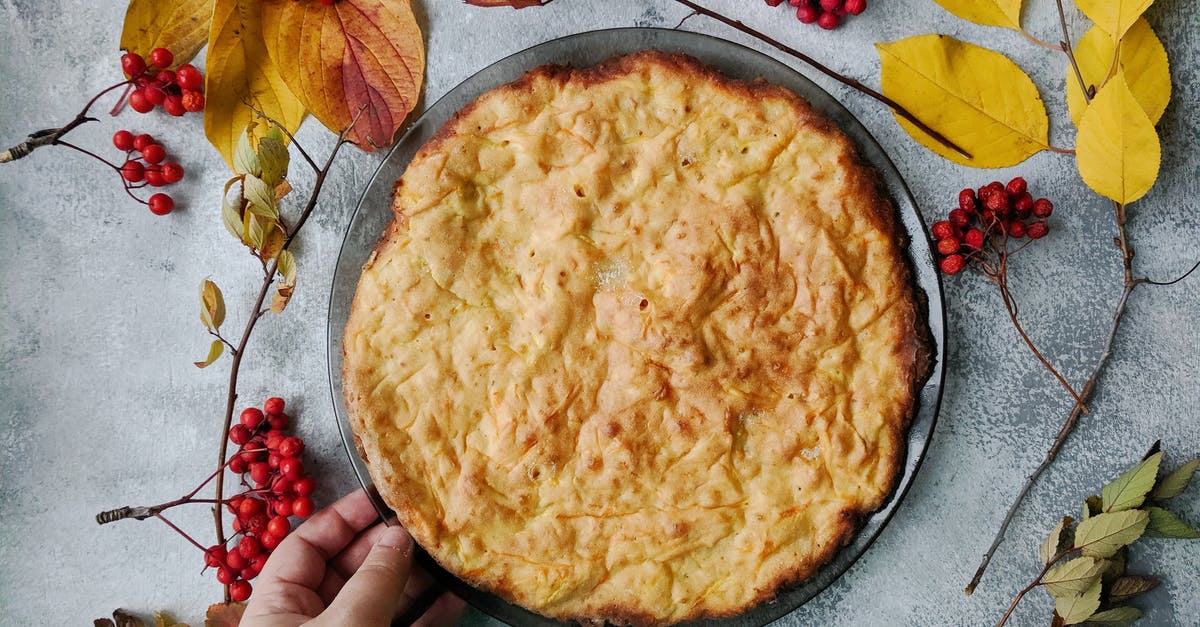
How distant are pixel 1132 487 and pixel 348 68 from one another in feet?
8.69

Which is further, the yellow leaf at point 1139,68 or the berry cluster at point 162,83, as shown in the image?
the berry cluster at point 162,83

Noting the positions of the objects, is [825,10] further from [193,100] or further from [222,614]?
[222,614]

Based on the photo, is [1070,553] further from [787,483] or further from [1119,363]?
[787,483]

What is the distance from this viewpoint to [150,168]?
248 centimetres

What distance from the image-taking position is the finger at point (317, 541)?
2.27 meters

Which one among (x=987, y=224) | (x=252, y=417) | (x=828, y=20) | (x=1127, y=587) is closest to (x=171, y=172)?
(x=252, y=417)

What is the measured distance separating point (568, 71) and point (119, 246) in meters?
1.58

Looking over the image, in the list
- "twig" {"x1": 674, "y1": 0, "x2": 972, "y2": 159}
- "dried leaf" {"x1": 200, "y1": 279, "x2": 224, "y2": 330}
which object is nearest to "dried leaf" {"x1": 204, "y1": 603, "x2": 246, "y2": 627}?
"dried leaf" {"x1": 200, "y1": 279, "x2": 224, "y2": 330}

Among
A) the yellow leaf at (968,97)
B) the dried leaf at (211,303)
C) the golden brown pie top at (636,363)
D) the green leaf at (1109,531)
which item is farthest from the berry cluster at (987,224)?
the dried leaf at (211,303)

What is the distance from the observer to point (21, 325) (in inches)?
99.5

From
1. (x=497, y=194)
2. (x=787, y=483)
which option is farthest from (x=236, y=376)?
(x=787, y=483)

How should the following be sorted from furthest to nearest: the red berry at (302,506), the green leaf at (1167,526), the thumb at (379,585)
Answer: the red berry at (302,506), the green leaf at (1167,526), the thumb at (379,585)

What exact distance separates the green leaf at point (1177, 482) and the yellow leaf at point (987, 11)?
1.39 m

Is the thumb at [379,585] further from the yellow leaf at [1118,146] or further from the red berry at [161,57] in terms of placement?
the yellow leaf at [1118,146]
